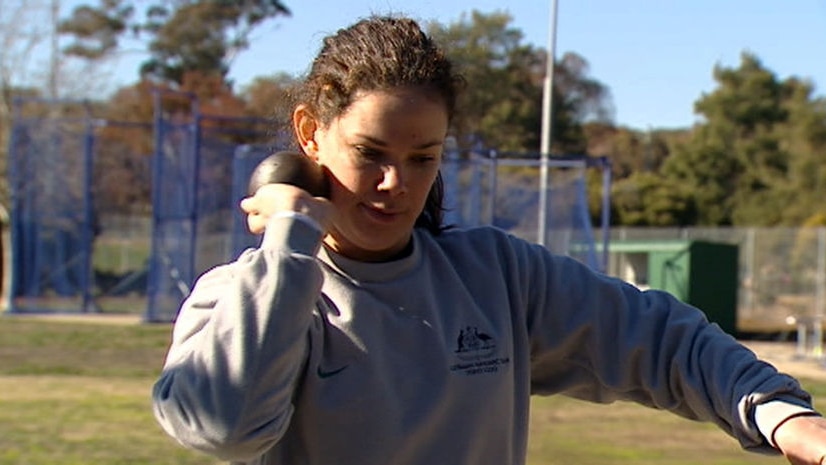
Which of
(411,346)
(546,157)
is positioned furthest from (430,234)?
(546,157)

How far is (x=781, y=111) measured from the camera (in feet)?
181

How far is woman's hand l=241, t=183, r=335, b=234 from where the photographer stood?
211 centimetres

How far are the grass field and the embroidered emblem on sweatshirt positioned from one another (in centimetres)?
630

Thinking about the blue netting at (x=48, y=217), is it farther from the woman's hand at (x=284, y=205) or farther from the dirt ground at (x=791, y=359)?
the woman's hand at (x=284, y=205)

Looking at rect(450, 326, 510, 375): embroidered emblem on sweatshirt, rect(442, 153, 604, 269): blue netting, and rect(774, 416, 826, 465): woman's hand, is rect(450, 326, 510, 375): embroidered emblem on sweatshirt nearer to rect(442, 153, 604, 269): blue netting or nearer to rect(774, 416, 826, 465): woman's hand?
rect(774, 416, 826, 465): woman's hand

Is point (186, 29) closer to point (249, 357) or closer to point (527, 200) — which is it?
point (527, 200)

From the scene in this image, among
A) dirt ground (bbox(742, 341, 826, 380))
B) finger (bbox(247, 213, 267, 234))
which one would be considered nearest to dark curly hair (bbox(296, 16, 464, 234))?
finger (bbox(247, 213, 267, 234))

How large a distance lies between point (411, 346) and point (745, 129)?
55.2 metres

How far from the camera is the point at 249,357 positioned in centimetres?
197

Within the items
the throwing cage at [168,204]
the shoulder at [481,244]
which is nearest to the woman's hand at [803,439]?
the shoulder at [481,244]

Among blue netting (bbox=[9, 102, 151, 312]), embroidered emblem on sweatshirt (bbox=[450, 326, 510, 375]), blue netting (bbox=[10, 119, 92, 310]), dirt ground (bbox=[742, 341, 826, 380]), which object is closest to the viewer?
embroidered emblem on sweatshirt (bbox=[450, 326, 510, 375])

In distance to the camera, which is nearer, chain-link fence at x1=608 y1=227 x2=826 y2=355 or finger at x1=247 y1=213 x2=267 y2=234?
finger at x1=247 y1=213 x2=267 y2=234

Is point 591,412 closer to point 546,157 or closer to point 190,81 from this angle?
point 546,157

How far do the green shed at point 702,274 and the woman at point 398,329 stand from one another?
24177mm
